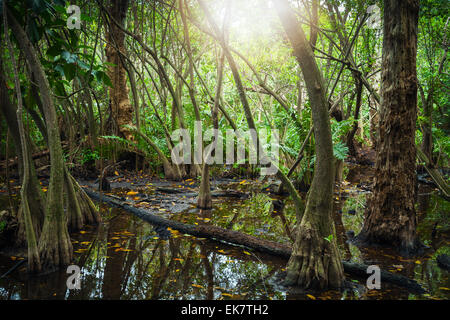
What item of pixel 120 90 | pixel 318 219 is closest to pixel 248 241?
pixel 318 219

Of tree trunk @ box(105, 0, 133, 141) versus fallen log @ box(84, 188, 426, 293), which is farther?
tree trunk @ box(105, 0, 133, 141)

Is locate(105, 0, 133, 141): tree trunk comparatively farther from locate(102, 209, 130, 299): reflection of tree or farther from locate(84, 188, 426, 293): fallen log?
locate(102, 209, 130, 299): reflection of tree

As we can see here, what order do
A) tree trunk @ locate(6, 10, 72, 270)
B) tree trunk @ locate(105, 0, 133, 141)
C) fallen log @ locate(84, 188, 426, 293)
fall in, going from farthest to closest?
tree trunk @ locate(105, 0, 133, 141) → tree trunk @ locate(6, 10, 72, 270) → fallen log @ locate(84, 188, 426, 293)

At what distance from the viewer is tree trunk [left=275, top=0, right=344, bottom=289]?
112 inches

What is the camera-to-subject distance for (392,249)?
404 cm

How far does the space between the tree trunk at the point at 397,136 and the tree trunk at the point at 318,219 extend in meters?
1.53

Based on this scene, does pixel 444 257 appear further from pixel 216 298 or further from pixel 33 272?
pixel 33 272

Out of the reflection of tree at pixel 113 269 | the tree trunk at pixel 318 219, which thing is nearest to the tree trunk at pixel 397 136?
the tree trunk at pixel 318 219

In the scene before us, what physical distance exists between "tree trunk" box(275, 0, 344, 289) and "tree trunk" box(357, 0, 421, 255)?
1531 millimetres

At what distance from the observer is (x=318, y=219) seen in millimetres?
A: 2977

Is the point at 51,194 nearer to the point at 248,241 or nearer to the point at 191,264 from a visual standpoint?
the point at 191,264

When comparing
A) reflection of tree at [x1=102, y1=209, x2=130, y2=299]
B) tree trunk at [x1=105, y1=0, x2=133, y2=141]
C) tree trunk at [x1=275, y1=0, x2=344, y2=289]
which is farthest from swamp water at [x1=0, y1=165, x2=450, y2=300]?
tree trunk at [x1=105, y1=0, x2=133, y2=141]
